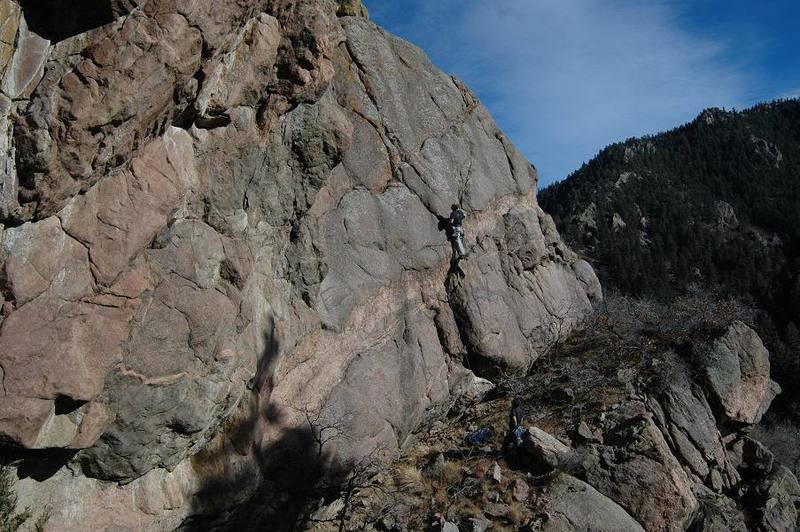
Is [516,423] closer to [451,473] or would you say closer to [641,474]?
[451,473]

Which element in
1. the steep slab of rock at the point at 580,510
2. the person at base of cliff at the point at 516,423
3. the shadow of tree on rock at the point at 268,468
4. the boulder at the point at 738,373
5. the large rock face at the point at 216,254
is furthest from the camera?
the boulder at the point at 738,373

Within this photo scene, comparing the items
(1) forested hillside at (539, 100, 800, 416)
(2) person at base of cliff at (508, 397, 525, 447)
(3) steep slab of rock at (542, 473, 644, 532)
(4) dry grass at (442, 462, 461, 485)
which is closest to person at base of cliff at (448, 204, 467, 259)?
(2) person at base of cliff at (508, 397, 525, 447)

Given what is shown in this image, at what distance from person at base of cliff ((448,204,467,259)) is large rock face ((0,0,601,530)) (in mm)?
422

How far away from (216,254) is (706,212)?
89768mm

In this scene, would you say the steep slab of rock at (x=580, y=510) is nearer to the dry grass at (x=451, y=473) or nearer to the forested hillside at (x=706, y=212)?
the dry grass at (x=451, y=473)

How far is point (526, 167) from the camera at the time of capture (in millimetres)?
18938

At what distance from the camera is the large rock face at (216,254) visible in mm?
6281

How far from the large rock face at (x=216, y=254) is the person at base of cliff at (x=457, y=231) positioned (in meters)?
0.42

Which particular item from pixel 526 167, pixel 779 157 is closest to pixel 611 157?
pixel 779 157

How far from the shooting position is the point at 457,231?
1449 centimetres

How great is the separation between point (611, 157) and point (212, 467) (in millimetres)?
111664

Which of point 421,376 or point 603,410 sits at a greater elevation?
point 603,410

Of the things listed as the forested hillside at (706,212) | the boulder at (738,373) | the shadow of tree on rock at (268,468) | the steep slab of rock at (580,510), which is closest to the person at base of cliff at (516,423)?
the steep slab of rock at (580,510)

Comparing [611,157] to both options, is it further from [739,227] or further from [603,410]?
[603,410]
